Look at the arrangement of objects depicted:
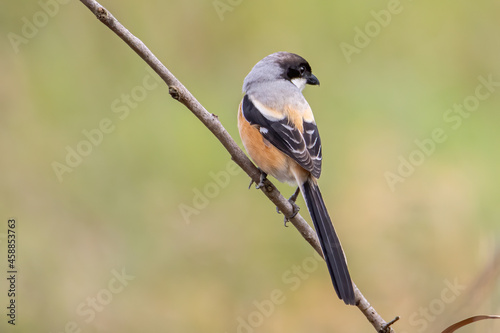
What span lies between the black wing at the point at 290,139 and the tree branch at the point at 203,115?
69cm

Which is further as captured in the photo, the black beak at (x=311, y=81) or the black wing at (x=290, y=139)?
the black beak at (x=311, y=81)

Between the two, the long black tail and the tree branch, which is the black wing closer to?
the long black tail

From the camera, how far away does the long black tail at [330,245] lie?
2.00 metres

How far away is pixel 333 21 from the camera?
18.7 feet

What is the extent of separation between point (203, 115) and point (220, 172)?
105 inches

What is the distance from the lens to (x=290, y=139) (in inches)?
125

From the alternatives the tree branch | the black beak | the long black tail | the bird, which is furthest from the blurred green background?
the tree branch

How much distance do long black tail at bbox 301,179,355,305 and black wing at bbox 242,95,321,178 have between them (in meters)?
0.12

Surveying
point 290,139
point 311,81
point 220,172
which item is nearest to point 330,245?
point 290,139

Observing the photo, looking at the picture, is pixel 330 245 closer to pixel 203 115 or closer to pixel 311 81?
pixel 203 115

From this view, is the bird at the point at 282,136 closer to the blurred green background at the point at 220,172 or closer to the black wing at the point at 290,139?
the black wing at the point at 290,139

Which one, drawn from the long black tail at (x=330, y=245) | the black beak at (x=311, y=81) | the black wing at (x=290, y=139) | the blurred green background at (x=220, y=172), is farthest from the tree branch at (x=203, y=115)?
the blurred green background at (x=220, y=172)

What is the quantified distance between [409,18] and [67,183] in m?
3.78

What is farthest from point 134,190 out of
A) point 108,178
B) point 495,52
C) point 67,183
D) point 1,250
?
point 495,52
